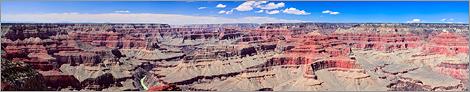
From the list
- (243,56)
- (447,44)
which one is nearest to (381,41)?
(447,44)

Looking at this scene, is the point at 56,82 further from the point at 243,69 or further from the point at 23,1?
the point at 243,69

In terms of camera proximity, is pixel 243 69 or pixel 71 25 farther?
pixel 243 69

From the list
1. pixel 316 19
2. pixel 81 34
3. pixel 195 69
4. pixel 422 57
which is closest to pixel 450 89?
pixel 422 57

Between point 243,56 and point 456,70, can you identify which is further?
point 243,56

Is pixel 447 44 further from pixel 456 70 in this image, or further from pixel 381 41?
pixel 381 41

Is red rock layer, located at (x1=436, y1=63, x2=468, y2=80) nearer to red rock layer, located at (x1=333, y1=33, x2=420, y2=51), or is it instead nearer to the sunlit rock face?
the sunlit rock face

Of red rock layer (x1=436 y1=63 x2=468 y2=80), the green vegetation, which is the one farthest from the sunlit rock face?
the green vegetation

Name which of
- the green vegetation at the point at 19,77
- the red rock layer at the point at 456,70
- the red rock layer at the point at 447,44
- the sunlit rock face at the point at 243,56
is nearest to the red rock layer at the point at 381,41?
the sunlit rock face at the point at 243,56

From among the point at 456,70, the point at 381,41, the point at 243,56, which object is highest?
the point at 381,41
